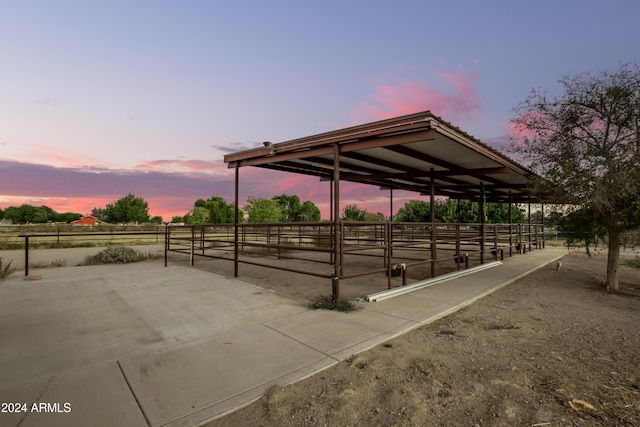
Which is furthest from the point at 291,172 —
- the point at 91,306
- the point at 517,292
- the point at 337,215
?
the point at 517,292

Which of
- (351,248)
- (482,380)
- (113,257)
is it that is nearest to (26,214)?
(113,257)

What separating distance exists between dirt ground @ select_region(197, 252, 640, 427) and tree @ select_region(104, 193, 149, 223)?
9259 centimetres

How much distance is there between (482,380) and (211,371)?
2.40 meters

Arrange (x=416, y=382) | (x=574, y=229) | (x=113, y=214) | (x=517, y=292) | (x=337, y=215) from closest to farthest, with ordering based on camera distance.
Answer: (x=416, y=382), (x=337, y=215), (x=517, y=292), (x=574, y=229), (x=113, y=214)

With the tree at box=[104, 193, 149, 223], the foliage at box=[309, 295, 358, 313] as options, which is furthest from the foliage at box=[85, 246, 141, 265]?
the tree at box=[104, 193, 149, 223]

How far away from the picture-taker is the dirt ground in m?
2.24

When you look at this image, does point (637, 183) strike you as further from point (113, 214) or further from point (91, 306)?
point (113, 214)

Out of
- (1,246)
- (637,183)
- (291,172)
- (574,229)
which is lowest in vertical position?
(1,246)

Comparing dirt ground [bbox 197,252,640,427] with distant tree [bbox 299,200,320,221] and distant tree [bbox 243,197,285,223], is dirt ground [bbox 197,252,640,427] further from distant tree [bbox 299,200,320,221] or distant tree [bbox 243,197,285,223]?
distant tree [bbox 299,200,320,221]

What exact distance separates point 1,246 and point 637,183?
24.8 m

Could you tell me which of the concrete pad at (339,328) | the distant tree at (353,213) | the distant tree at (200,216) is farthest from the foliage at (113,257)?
the distant tree at (200,216)

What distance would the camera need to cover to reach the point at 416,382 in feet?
8.91

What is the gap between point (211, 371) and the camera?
9.30 feet

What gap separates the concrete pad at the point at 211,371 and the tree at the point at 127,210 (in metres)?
91.6
